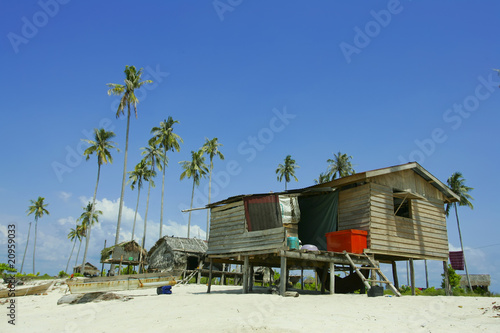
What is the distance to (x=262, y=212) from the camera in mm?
16203

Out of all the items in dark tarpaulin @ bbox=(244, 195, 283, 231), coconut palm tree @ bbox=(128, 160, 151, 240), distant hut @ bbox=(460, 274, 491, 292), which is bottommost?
distant hut @ bbox=(460, 274, 491, 292)

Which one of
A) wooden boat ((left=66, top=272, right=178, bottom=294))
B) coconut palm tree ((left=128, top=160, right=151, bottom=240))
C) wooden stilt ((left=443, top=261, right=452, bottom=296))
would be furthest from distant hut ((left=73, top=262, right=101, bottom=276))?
wooden stilt ((left=443, top=261, right=452, bottom=296))

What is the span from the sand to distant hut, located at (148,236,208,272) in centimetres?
2113

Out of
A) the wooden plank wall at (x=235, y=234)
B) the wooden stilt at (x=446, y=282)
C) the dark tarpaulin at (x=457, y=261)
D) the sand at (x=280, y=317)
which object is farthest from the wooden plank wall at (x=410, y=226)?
the dark tarpaulin at (x=457, y=261)

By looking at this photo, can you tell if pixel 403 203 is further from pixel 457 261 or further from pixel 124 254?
pixel 124 254

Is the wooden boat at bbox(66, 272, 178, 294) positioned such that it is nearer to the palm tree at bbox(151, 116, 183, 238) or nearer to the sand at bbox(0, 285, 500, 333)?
the sand at bbox(0, 285, 500, 333)

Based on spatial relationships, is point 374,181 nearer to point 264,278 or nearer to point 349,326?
point 349,326

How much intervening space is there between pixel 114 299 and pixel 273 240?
7014 mm

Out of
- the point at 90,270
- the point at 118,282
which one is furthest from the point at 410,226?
the point at 90,270

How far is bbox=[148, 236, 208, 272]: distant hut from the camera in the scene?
1328 inches

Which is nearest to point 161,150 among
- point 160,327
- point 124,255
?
point 124,255

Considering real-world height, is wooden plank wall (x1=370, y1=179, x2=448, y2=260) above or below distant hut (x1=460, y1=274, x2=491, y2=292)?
above

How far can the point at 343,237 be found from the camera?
1548cm

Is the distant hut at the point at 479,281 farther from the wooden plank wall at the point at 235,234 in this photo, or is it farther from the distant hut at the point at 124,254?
the wooden plank wall at the point at 235,234
